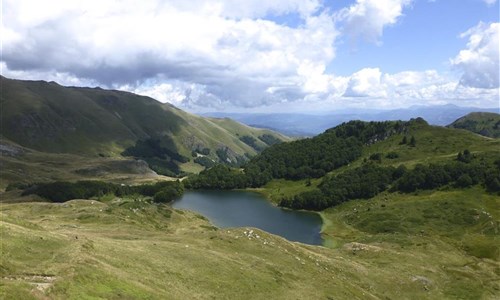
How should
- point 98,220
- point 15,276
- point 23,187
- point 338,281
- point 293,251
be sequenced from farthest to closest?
1. point 23,187
2. point 98,220
3. point 293,251
4. point 338,281
5. point 15,276

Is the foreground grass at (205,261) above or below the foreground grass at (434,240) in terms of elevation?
above

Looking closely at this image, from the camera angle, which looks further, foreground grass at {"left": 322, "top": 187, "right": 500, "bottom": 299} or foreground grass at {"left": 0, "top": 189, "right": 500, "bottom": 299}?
→ foreground grass at {"left": 322, "top": 187, "right": 500, "bottom": 299}

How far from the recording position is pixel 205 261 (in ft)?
207

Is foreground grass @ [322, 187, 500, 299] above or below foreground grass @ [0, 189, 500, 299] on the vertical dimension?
below

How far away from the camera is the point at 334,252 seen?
335 ft

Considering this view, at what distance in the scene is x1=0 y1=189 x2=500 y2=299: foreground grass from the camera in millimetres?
41656

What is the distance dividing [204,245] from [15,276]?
3999cm

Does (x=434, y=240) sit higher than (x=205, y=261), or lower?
lower

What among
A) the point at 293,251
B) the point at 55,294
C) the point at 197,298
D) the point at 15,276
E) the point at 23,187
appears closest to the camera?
the point at 55,294

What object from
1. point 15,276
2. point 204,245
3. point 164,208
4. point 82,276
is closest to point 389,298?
point 204,245

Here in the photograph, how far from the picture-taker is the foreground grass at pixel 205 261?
4166cm

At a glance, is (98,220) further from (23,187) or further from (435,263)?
(23,187)

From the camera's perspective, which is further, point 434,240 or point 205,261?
point 434,240

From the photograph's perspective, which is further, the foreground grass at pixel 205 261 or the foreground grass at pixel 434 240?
the foreground grass at pixel 434 240
